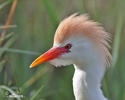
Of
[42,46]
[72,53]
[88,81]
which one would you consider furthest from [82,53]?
[42,46]

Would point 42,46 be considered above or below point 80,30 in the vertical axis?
below

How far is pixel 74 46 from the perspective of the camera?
2.19 m

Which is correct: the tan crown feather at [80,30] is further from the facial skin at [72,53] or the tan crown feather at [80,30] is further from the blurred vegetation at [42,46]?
the blurred vegetation at [42,46]

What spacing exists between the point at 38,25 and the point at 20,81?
756 millimetres

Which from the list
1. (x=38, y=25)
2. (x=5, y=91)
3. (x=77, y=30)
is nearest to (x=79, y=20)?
(x=77, y=30)

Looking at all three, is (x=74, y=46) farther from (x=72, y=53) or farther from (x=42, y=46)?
(x=42, y=46)

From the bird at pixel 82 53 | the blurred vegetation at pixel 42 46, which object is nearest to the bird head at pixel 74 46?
the bird at pixel 82 53

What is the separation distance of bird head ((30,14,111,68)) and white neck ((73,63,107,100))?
6 cm

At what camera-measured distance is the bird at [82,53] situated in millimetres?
2189

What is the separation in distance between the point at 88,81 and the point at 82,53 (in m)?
0.20

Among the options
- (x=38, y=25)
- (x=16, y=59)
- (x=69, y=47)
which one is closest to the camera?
(x=69, y=47)

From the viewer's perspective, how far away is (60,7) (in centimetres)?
394

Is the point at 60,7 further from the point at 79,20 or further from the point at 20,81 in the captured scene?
the point at 79,20

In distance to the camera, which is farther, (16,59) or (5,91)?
(16,59)
